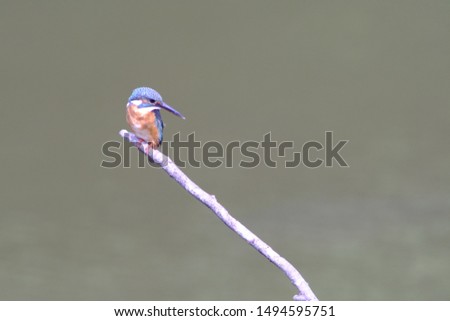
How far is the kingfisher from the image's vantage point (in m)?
2.07

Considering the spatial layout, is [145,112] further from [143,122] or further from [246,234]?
[246,234]

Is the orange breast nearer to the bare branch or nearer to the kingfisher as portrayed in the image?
the kingfisher

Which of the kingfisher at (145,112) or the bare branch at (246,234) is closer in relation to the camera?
the bare branch at (246,234)

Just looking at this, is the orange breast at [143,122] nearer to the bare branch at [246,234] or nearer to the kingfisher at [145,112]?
the kingfisher at [145,112]

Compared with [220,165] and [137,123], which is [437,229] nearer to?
[220,165]

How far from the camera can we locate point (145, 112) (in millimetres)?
2094

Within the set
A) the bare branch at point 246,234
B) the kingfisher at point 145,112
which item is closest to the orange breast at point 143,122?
the kingfisher at point 145,112

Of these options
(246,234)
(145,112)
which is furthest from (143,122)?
(246,234)

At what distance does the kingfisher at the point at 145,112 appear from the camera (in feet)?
6.79

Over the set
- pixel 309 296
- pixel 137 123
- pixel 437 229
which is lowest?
pixel 309 296

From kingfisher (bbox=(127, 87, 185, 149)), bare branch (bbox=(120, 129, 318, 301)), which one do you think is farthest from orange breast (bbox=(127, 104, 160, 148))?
bare branch (bbox=(120, 129, 318, 301))

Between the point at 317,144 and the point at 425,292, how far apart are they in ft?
3.24

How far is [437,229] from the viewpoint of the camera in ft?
12.5
